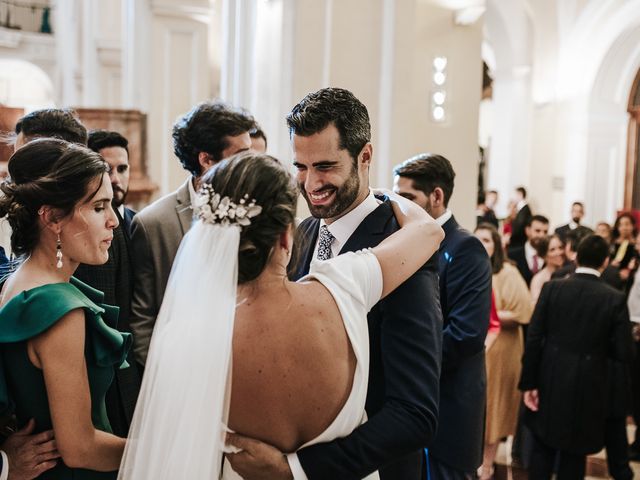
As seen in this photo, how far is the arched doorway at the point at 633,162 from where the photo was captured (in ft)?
43.5

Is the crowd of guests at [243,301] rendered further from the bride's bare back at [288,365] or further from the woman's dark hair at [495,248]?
the woman's dark hair at [495,248]

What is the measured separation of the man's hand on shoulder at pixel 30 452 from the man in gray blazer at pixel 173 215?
935mm

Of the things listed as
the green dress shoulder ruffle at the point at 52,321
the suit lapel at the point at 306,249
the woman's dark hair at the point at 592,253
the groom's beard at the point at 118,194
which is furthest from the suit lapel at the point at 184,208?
the woman's dark hair at the point at 592,253

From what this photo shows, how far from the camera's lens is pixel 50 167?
176 cm

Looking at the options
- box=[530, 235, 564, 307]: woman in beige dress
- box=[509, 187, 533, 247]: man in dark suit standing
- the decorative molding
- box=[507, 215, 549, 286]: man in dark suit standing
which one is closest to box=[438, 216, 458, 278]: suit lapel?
box=[530, 235, 564, 307]: woman in beige dress

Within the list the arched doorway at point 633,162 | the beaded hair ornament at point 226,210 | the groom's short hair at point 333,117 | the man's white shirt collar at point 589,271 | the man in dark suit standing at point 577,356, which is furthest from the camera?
the arched doorway at point 633,162

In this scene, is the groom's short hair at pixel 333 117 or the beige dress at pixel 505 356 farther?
the beige dress at pixel 505 356

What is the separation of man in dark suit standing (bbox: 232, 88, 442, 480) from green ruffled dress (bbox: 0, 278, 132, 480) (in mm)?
438

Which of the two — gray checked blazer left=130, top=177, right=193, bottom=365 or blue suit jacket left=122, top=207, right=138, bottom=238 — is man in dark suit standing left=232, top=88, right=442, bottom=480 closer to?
gray checked blazer left=130, top=177, right=193, bottom=365

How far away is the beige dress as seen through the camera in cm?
477

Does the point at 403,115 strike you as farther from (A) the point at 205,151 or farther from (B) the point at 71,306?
(B) the point at 71,306

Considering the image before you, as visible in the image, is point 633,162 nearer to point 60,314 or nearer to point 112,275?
point 112,275

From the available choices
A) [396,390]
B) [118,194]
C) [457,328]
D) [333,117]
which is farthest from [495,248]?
[396,390]

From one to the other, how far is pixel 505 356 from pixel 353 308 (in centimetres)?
348
